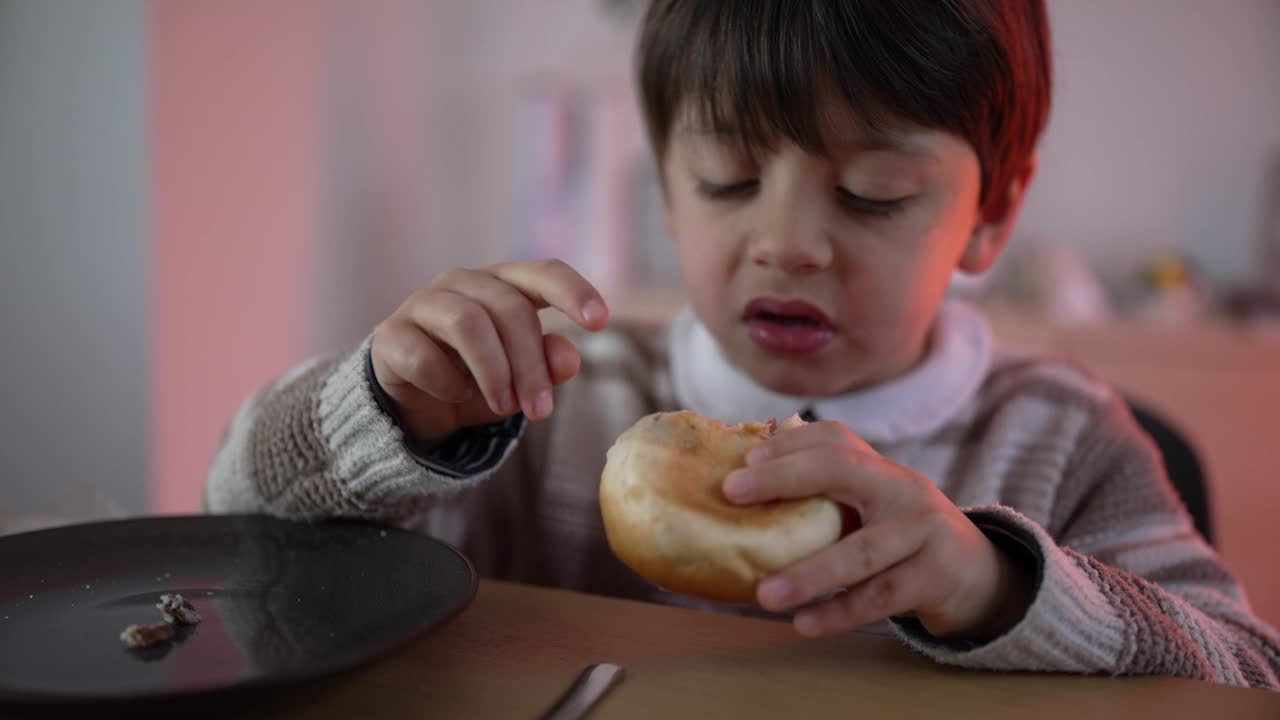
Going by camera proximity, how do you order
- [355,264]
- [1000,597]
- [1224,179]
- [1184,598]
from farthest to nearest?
[355,264]
[1224,179]
[1184,598]
[1000,597]

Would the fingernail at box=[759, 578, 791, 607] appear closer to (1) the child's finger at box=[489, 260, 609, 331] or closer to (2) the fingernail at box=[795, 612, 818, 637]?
(2) the fingernail at box=[795, 612, 818, 637]

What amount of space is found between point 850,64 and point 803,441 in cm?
37

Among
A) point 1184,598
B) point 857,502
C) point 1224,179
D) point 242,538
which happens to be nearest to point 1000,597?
point 857,502

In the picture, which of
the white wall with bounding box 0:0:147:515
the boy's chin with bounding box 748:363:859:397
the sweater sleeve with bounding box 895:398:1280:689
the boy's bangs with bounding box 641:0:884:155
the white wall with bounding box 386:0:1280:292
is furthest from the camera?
the white wall with bounding box 386:0:1280:292

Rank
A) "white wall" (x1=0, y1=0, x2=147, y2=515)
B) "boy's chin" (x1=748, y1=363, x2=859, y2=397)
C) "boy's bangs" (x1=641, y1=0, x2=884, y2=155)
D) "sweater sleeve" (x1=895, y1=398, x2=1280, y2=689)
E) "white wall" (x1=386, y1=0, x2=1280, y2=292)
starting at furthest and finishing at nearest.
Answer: "white wall" (x1=386, y1=0, x2=1280, y2=292) → "white wall" (x1=0, y1=0, x2=147, y2=515) → "boy's chin" (x1=748, y1=363, x2=859, y2=397) → "boy's bangs" (x1=641, y1=0, x2=884, y2=155) → "sweater sleeve" (x1=895, y1=398, x2=1280, y2=689)

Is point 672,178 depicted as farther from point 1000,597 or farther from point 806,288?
point 1000,597

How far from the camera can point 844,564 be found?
1.71 ft

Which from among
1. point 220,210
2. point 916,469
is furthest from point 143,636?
point 220,210

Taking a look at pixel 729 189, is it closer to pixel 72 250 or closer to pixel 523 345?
pixel 523 345

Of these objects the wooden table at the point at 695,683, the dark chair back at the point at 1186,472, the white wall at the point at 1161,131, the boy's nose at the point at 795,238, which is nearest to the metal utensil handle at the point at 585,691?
the wooden table at the point at 695,683

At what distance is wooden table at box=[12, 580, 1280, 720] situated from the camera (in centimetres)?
50

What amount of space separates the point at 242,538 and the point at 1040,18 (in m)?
0.80

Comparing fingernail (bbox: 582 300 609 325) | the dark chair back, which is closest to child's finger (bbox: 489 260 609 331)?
fingernail (bbox: 582 300 609 325)

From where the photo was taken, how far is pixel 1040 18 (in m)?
0.90
